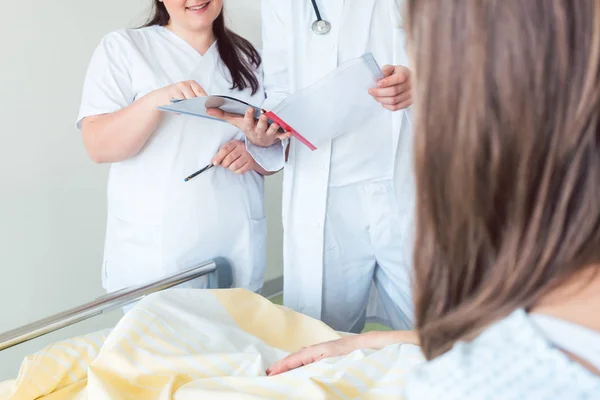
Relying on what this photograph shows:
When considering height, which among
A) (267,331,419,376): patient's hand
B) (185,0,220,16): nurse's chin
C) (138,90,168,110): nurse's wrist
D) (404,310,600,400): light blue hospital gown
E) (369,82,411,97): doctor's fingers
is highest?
(185,0,220,16): nurse's chin

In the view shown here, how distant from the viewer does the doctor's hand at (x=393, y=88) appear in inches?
53.1

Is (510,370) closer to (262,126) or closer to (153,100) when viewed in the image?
(262,126)

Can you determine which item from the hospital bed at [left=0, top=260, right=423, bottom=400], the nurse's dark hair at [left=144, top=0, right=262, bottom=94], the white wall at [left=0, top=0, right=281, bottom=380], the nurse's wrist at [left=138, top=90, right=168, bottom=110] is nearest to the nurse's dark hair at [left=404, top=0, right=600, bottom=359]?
the hospital bed at [left=0, top=260, right=423, bottom=400]

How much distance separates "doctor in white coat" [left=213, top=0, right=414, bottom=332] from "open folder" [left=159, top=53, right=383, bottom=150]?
0.09 metres

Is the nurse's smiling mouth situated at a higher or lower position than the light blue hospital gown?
higher

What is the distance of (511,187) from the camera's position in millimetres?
547

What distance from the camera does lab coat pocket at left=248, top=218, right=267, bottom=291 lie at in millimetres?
1739

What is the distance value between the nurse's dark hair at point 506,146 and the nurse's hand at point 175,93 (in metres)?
0.94

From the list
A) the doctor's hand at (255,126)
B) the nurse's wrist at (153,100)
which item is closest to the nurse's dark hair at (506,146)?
the doctor's hand at (255,126)

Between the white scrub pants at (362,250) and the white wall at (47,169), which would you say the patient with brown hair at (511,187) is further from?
the white wall at (47,169)

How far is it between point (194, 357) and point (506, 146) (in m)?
0.76

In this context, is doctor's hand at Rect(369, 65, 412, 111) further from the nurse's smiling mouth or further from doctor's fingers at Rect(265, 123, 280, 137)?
the nurse's smiling mouth

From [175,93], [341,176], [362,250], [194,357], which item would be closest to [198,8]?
[175,93]

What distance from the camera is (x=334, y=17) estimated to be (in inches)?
61.6
